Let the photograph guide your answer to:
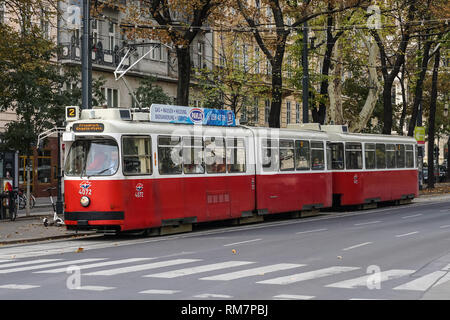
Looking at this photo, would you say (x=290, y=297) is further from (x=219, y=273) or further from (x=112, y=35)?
(x=112, y=35)

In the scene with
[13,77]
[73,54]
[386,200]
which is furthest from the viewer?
Answer: [73,54]

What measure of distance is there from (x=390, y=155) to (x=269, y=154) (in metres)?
11.0

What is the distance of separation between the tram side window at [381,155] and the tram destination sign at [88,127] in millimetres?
17033

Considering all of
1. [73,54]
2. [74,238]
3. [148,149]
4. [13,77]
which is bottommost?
[74,238]

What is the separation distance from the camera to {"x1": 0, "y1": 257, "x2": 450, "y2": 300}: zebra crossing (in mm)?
11562

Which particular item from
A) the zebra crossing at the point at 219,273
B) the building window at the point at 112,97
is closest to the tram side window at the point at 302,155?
the zebra crossing at the point at 219,273

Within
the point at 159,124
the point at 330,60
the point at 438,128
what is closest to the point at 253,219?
the point at 159,124

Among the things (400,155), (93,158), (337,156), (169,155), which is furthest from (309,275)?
(400,155)

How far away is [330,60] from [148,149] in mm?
20198

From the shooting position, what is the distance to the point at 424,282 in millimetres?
11977

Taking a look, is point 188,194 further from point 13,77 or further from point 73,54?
point 73,54

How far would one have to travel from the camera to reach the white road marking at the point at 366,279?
11.7 m

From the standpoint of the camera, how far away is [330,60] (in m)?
39.7

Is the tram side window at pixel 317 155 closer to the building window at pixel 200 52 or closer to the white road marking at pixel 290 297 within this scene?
the white road marking at pixel 290 297
